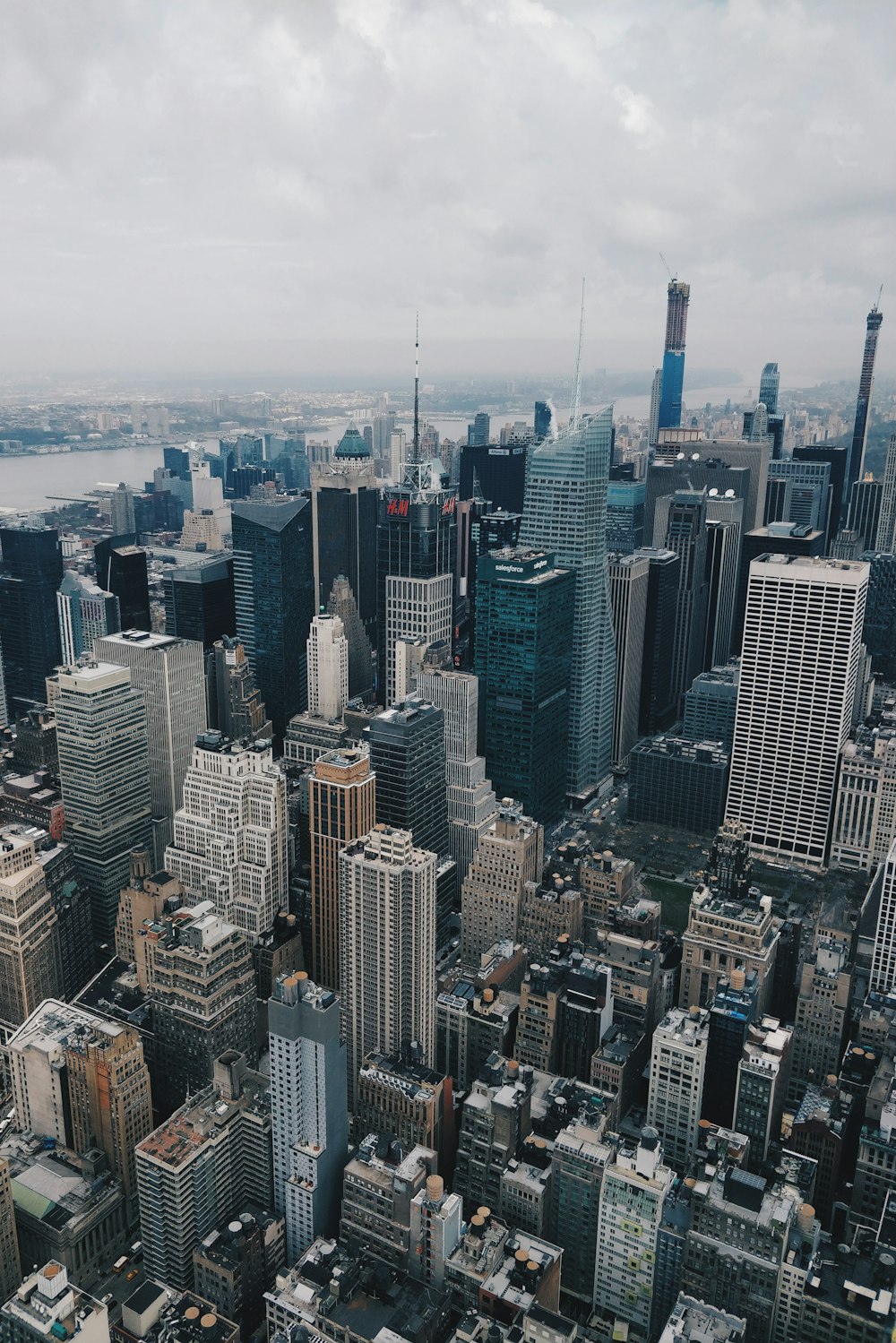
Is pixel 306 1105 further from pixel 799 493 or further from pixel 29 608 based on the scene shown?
pixel 799 493

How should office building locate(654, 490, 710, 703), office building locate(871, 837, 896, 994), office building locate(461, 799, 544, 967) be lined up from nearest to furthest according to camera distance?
office building locate(871, 837, 896, 994)
office building locate(461, 799, 544, 967)
office building locate(654, 490, 710, 703)

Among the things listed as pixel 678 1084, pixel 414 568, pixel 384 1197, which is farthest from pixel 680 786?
pixel 384 1197

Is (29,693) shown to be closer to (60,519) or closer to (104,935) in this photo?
(60,519)

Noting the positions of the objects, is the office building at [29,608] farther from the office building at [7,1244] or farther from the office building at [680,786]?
the office building at [7,1244]

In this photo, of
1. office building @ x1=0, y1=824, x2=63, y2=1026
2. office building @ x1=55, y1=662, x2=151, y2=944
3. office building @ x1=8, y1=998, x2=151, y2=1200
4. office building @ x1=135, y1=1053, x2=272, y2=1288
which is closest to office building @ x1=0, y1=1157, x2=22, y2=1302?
office building @ x1=8, y1=998, x2=151, y2=1200

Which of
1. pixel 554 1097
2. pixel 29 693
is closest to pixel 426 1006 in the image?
pixel 554 1097

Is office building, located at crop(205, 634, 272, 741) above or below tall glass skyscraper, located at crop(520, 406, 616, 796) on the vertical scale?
below

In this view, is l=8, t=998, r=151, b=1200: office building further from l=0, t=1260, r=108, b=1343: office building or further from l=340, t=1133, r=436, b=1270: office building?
l=340, t=1133, r=436, b=1270: office building

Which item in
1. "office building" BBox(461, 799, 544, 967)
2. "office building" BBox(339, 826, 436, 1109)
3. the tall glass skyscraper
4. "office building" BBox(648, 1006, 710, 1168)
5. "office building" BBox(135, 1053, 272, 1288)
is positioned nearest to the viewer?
"office building" BBox(135, 1053, 272, 1288)
